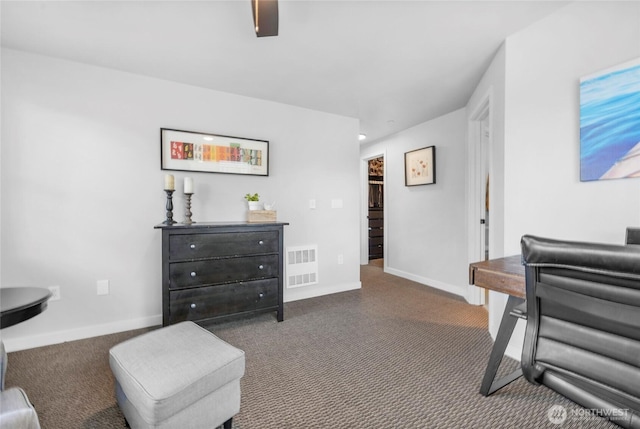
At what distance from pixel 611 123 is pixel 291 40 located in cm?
204

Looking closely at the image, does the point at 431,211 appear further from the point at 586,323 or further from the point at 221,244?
the point at 586,323

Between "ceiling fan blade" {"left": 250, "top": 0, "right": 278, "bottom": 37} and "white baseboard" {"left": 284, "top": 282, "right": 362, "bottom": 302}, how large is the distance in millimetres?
2640

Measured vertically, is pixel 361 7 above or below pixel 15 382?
above

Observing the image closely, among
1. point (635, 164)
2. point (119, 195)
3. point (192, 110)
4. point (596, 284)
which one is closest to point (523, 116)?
point (635, 164)

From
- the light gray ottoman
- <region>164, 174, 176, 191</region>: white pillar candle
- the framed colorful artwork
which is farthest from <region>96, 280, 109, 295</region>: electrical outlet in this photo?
the light gray ottoman

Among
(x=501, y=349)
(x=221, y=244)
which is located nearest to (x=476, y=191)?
(x=501, y=349)

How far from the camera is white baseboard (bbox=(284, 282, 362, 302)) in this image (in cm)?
335

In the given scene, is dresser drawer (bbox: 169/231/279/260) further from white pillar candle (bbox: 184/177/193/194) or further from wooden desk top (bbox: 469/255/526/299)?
wooden desk top (bbox: 469/255/526/299)

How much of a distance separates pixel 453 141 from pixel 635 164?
2.15 m

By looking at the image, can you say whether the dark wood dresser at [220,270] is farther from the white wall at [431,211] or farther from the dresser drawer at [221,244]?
the white wall at [431,211]

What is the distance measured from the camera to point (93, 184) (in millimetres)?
2424

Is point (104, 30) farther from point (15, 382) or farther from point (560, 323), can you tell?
point (560, 323)

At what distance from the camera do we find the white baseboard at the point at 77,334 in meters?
2.19

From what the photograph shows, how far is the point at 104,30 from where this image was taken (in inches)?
76.0
